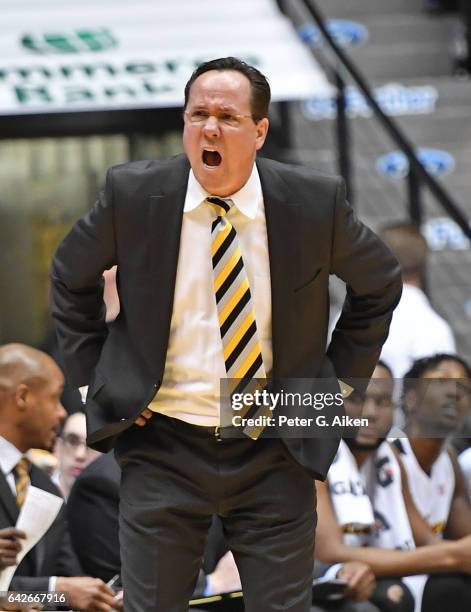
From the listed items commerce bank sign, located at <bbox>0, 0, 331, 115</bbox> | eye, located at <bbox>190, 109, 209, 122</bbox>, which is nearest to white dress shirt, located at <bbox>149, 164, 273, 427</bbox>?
eye, located at <bbox>190, 109, 209, 122</bbox>

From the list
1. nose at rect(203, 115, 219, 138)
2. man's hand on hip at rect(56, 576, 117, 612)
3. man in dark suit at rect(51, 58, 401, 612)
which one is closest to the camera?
nose at rect(203, 115, 219, 138)

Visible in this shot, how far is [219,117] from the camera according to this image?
11.0 feet

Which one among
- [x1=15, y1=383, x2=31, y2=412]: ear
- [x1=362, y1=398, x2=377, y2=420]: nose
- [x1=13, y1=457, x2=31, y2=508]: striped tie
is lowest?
[x1=13, y1=457, x2=31, y2=508]: striped tie

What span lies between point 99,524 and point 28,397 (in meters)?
0.52

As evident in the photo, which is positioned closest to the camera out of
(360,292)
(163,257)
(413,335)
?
(163,257)

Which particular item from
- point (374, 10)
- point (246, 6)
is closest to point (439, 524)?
point (246, 6)

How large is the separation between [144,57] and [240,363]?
4693 millimetres

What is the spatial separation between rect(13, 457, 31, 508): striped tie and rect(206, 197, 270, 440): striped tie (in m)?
1.58

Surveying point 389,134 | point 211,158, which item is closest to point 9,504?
point 211,158

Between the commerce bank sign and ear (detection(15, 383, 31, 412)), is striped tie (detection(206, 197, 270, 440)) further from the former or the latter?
the commerce bank sign

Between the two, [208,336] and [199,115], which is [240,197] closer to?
[199,115]

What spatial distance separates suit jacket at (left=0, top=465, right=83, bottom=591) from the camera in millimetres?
4609

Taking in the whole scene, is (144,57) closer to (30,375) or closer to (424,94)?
(424,94)

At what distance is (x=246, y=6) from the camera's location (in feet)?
27.8
